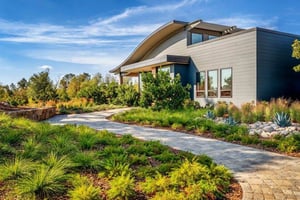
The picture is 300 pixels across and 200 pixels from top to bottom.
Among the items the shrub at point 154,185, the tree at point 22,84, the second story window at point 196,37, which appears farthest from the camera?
the tree at point 22,84

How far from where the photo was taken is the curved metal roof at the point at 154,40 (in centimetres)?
1625

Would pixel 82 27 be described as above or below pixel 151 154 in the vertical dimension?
above

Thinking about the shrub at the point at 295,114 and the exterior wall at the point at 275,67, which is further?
the exterior wall at the point at 275,67

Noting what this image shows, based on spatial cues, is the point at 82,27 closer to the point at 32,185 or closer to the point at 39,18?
the point at 39,18

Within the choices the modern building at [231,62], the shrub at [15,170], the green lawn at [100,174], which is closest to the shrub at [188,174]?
the green lawn at [100,174]

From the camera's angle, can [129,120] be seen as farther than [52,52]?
No

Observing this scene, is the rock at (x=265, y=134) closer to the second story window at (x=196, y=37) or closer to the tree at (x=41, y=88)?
the second story window at (x=196, y=37)

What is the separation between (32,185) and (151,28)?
670 inches

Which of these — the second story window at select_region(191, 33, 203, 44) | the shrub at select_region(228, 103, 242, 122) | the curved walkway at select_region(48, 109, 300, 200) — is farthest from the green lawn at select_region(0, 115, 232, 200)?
the second story window at select_region(191, 33, 203, 44)

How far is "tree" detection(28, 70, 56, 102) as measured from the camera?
753 inches

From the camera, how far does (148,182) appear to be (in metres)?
3.31

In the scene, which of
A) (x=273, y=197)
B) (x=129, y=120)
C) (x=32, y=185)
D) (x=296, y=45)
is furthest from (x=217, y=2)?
(x=32, y=185)

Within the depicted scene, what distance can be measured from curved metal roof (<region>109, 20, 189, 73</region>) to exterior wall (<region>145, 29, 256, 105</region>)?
165 centimetres

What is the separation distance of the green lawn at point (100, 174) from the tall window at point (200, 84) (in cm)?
1037
